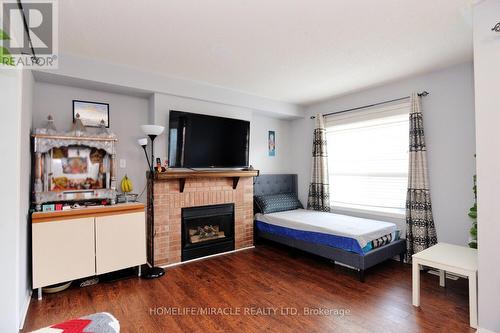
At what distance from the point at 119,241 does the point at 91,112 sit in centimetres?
159

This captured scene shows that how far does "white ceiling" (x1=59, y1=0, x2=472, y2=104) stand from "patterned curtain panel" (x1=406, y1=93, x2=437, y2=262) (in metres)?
0.67

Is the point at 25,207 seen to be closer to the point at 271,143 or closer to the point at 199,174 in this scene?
the point at 199,174

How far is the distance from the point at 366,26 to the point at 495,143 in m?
1.30

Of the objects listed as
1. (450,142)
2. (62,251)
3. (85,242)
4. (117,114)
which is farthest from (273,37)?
(62,251)

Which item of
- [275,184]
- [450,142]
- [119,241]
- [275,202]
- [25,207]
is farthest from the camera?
[275,184]

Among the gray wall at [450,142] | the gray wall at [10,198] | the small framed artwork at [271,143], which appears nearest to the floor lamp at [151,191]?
the gray wall at [10,198]

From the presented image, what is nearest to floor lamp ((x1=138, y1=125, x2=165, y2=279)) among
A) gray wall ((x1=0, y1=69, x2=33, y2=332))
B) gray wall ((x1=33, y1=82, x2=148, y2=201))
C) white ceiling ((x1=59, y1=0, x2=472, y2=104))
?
gray wall ((x1=33, y1=82, x2=148, y2=201))

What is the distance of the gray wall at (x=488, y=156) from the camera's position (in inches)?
69.9

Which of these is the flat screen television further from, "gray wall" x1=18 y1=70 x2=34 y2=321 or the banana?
"gray wall" x1=18 y1=70 x2=34 y2=321

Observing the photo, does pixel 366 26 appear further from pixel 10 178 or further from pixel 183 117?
pixel 10 178

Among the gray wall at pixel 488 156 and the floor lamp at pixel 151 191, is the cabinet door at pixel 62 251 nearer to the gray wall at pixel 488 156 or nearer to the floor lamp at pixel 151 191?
the floor lamp at pixel 151 191

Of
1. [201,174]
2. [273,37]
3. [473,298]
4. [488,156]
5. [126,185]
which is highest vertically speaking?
[273,37]

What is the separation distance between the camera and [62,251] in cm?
248

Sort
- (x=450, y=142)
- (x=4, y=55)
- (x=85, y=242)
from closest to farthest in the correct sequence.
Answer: (x=4, y=55) → (x=85, y=242) → (x=450, y=142)
